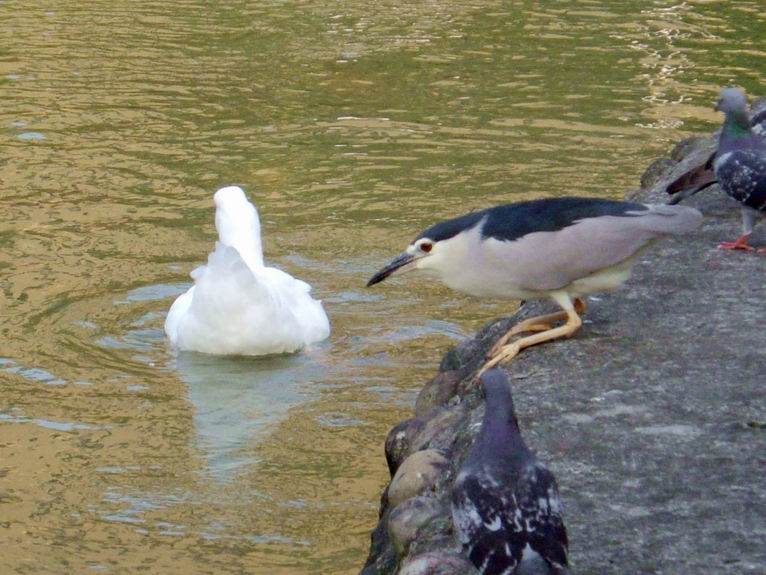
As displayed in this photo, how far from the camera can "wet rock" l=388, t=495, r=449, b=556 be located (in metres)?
5.00

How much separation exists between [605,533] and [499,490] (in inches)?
25.0

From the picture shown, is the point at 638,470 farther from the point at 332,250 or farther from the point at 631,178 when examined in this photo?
the point at 631,178

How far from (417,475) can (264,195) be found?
626cm

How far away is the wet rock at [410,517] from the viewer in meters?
5.00

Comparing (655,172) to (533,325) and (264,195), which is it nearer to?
(264,195)

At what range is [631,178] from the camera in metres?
11.6

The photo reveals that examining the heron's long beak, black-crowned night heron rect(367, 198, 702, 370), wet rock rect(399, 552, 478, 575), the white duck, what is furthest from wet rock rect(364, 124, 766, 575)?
the white duck

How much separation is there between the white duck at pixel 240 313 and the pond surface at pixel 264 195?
14 cm

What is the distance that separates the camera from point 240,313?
8.52m

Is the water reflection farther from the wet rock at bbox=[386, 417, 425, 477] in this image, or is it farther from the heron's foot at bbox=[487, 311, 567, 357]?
the heron's foot at bbox=[487, 311, 567, 357]

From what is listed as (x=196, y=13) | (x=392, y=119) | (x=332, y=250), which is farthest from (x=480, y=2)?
(x=332, y=250)

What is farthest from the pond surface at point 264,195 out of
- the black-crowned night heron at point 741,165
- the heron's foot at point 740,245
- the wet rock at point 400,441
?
the black-crowned night heron at point 741,165

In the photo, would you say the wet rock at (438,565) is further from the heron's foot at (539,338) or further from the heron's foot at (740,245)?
the heron's foot at (740,245)

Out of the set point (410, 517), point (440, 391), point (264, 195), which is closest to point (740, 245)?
point (440, 391)
